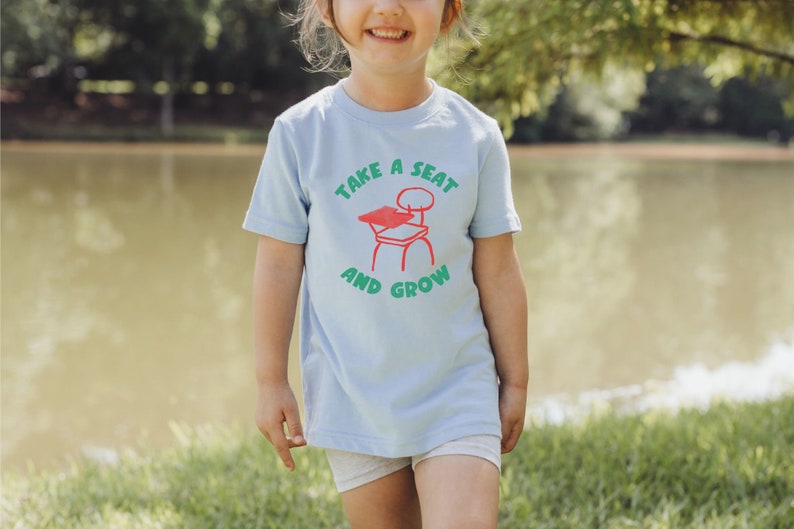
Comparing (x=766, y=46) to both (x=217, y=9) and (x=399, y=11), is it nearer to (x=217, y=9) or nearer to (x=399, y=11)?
(x=399, y=11)

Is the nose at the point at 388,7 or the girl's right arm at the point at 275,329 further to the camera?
the girl's right arm at the point at 275,329

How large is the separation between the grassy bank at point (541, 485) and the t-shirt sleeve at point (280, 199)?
1548mm

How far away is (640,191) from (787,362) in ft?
40.9

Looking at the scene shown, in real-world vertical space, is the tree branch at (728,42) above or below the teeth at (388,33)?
below

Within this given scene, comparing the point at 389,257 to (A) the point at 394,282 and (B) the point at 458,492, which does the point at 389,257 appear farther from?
(B) the point at 458,492

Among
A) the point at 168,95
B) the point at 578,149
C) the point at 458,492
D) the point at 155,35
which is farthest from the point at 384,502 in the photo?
the point at 578,149

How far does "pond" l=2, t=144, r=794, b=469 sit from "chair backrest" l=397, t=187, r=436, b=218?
348 cm

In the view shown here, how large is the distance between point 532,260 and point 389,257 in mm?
9078

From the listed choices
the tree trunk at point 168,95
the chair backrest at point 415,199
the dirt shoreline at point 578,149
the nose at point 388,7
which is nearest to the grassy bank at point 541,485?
the chair backrest at point 415,199

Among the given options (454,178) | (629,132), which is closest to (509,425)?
(454,178)

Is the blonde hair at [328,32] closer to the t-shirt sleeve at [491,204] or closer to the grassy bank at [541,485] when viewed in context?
the t-shirt sleeve at [491,204]

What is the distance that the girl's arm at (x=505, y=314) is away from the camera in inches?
75.4

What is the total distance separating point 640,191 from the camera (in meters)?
19.1

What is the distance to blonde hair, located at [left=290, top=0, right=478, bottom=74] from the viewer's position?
1979 mm
